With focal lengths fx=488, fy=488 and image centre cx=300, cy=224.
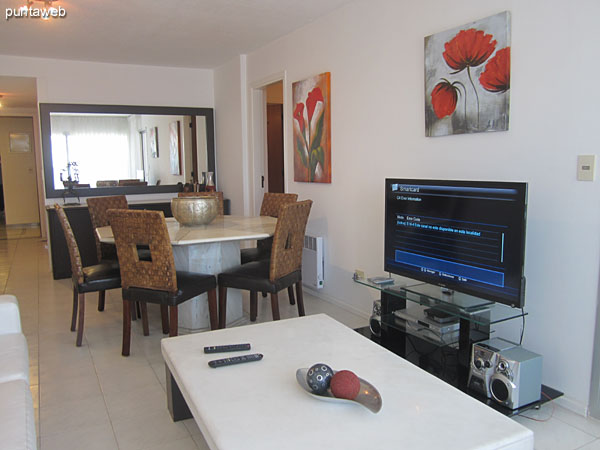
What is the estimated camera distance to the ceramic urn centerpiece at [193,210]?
11.9 ft

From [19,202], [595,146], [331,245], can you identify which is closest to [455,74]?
[595,146]

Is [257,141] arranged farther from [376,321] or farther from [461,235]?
[461,235]

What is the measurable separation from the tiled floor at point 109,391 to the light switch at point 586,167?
1.13 meters

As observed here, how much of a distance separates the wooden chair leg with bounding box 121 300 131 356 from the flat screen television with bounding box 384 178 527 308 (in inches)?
65.1

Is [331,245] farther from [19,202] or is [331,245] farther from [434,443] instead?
[19,202]

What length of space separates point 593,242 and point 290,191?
9.99ft

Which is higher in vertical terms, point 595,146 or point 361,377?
point 595,146

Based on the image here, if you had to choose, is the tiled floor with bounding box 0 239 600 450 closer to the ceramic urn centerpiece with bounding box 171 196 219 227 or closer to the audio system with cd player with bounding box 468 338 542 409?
the audio system with cd player with bounding box 468 338 542 409

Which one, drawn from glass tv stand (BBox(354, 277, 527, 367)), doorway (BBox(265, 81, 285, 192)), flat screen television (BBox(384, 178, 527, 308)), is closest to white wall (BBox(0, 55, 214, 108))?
doorway (BBox(265, 81, 285, 192))

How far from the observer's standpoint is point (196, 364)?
1885 millimetres

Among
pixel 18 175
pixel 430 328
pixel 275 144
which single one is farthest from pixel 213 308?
pixel 18 175

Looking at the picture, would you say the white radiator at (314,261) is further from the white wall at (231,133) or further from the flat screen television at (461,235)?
the white wall at (231,133)

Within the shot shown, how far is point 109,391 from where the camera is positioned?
2.64 metres

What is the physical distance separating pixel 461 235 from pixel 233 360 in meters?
1.35
